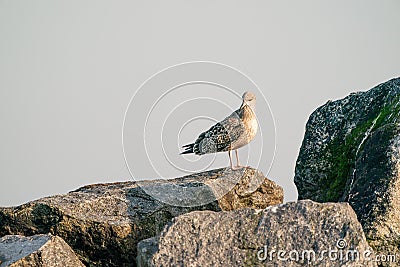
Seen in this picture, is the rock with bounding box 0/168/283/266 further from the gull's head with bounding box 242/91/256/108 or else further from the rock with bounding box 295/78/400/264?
the gull's head with bounding box 242/91/256/108

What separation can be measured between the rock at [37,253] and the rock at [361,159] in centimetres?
439

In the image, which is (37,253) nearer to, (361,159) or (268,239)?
(268,239)

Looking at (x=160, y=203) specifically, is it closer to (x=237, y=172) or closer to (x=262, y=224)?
(x=237, y=172)

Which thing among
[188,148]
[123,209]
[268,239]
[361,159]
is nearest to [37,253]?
[123,209]

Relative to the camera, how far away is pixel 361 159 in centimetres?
1023

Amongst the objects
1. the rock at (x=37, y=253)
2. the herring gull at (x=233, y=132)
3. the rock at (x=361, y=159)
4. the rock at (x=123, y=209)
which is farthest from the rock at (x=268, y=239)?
the herring gull at (x=233, y=132)

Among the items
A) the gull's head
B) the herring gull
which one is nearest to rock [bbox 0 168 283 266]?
the herring gull

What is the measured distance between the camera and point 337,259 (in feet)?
23.7

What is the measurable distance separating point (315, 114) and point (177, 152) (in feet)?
10.6

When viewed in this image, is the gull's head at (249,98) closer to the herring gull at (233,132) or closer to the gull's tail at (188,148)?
the herring gull at (233,132)

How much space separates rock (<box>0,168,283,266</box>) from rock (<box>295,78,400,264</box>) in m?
0.93

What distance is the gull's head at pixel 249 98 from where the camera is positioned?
12180mm

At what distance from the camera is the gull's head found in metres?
12.2

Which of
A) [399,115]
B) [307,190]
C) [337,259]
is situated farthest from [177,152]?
[337,259]
